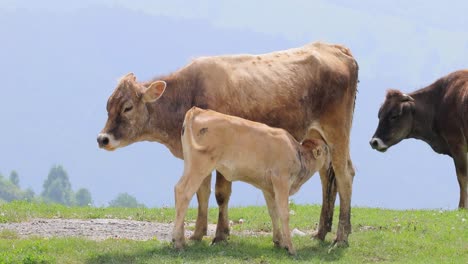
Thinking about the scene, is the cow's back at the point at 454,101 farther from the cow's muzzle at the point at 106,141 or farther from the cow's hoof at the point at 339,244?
the cow's muzzle at the point at 106,141

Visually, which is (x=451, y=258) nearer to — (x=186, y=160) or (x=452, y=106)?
(x=186, y=160)

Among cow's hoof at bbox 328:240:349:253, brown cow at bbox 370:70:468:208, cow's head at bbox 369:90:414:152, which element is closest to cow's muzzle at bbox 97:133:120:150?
cow's hoof at bbox 328:240:349:253

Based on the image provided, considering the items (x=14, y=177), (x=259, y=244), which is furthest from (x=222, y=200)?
(x=14, y=177)

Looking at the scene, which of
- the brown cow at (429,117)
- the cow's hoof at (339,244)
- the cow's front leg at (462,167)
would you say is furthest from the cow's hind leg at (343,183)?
the brown cow at (429,117)

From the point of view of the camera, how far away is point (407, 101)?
26.3 meters

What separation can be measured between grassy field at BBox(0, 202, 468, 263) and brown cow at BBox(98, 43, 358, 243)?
2.13 feet

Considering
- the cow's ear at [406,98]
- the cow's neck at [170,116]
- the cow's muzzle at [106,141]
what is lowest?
the cow's muzzle at [106,141]

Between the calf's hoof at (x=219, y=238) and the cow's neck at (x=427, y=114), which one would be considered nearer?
the calf's hoof at (x=219, y=238)

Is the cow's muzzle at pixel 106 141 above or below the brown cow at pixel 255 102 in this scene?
below

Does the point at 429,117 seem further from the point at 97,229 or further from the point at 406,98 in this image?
the point at 97,229

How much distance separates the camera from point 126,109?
16.6 meters

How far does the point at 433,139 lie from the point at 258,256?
11814 millimetres

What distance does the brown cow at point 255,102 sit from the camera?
1664 centimetres

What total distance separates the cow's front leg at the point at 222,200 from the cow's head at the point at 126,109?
1.48m
